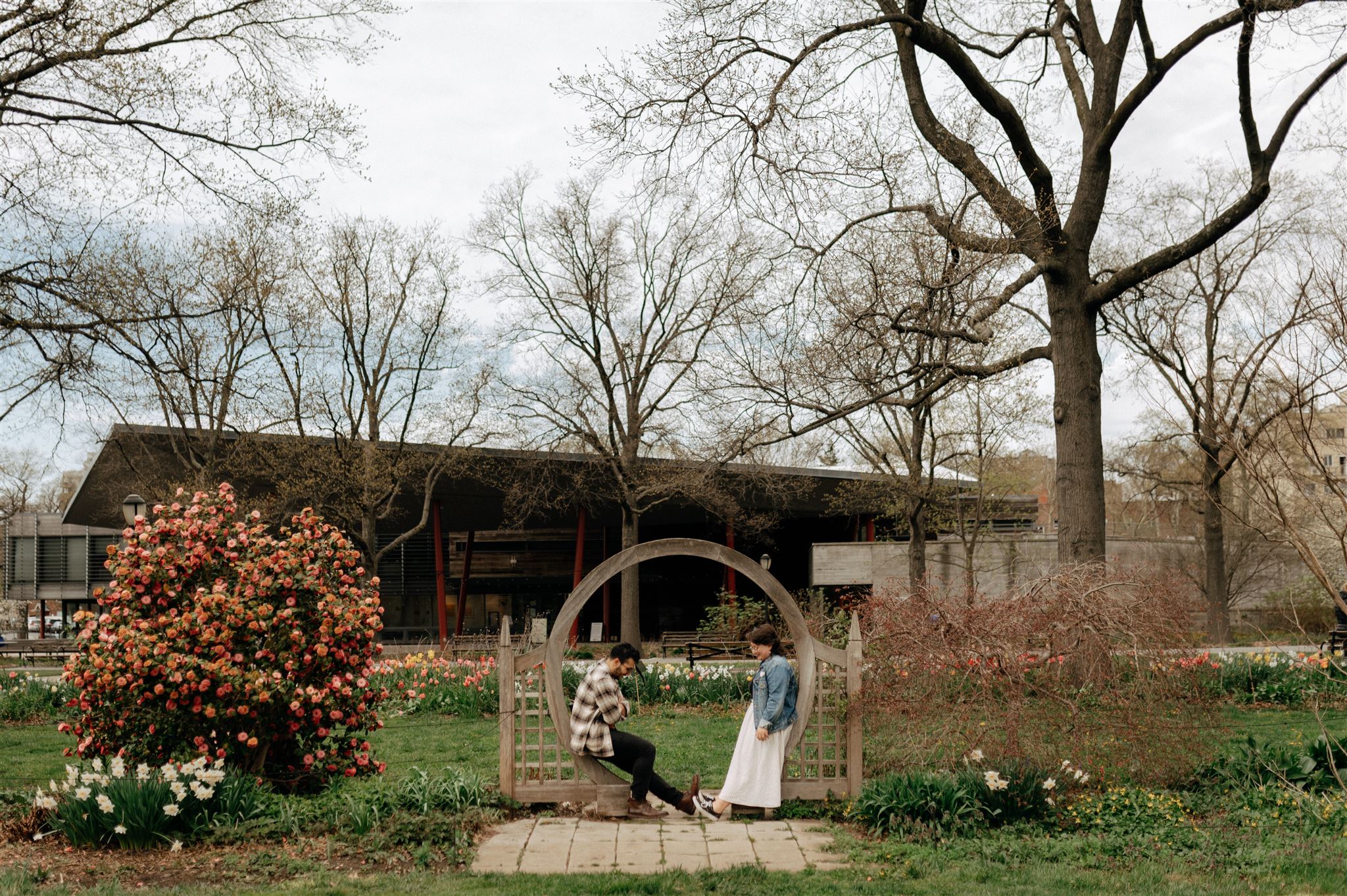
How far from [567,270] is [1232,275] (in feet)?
57.8

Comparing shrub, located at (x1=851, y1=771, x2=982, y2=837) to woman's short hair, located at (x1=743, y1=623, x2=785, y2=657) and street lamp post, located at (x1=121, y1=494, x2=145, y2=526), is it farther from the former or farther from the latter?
street lamp post, located at (x1=121, y1=494, x2=145, y2=526)

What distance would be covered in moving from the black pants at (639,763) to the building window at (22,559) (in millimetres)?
52241

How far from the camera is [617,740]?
28.1ft

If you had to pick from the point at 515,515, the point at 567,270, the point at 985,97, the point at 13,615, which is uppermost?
the point at 567,270

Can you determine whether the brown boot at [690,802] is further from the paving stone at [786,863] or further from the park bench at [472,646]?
the park bench at [472,646]

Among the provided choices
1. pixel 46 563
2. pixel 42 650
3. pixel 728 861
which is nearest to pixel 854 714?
pixel 728 861

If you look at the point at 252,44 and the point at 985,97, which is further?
the point at 985,97

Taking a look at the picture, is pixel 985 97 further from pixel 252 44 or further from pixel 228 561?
pixel 228 561

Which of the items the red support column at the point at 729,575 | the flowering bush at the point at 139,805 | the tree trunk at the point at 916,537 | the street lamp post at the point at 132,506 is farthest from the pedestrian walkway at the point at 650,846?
the red support column at the point at 729,575

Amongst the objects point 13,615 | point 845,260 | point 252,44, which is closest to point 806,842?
point 845,260

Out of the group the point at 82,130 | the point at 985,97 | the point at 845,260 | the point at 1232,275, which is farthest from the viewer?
the point at 1232,275

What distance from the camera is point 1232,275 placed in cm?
2931

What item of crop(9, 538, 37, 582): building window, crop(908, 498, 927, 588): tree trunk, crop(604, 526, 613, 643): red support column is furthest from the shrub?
crop(9, 538, 37, 582): building window

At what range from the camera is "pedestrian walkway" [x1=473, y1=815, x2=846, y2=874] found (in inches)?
279
